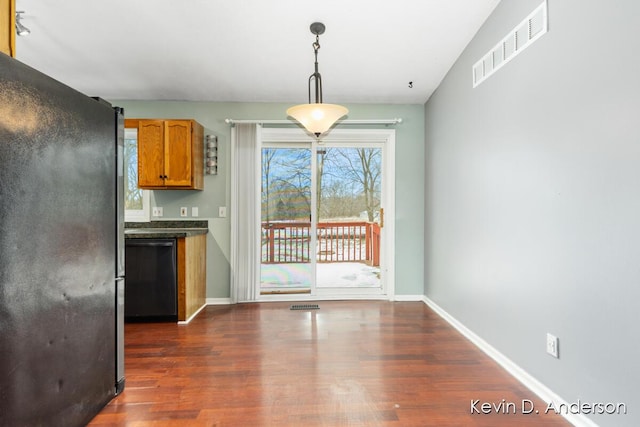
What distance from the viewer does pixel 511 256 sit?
2297 mm

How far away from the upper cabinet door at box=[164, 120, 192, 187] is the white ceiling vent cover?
2.95m

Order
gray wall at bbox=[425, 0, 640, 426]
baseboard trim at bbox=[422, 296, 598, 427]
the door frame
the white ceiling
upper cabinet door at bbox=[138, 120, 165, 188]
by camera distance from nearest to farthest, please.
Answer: gray wall at bbox=[425, 0, 640, 426]
baseboard trim at bbox=[422, 296, 598, 427]
the white ceiling
upper cabinet door at bbox=[138, 120, 165, 188]
the door frame

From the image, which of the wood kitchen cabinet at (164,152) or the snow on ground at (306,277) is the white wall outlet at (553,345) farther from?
the wood kitchen cabinet at (164,152)

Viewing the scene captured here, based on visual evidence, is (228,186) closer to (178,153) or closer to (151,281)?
(178,153)


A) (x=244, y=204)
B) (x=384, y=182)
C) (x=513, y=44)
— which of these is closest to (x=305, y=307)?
(x=244, y=204)

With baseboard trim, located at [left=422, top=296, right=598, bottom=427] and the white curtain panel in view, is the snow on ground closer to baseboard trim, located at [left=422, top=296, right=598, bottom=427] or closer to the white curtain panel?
the white curtain panel

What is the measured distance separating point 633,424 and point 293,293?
10.9ft

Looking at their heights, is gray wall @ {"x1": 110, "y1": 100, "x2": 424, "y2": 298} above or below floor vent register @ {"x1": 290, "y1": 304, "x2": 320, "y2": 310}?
above

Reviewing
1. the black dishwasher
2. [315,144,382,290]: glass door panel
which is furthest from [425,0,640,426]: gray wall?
the black dishwasher

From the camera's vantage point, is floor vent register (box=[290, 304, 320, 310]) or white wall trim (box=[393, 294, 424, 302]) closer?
floor vent register (box=[290, 304, 320, 310])

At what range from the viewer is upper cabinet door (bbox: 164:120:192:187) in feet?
11.9

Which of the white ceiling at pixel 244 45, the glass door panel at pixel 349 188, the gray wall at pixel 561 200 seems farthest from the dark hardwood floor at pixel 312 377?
the white ceiling at pixel 244 45

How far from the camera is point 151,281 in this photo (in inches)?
131

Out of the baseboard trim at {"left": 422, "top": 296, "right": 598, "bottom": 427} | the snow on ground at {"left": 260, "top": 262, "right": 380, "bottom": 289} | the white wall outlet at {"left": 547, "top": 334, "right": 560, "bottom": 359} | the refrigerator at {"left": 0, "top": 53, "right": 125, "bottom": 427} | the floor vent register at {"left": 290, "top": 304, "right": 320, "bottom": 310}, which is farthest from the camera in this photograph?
the snow on ground at {"left": 260, "top": 262, "right": 380, "bottom": 289}
